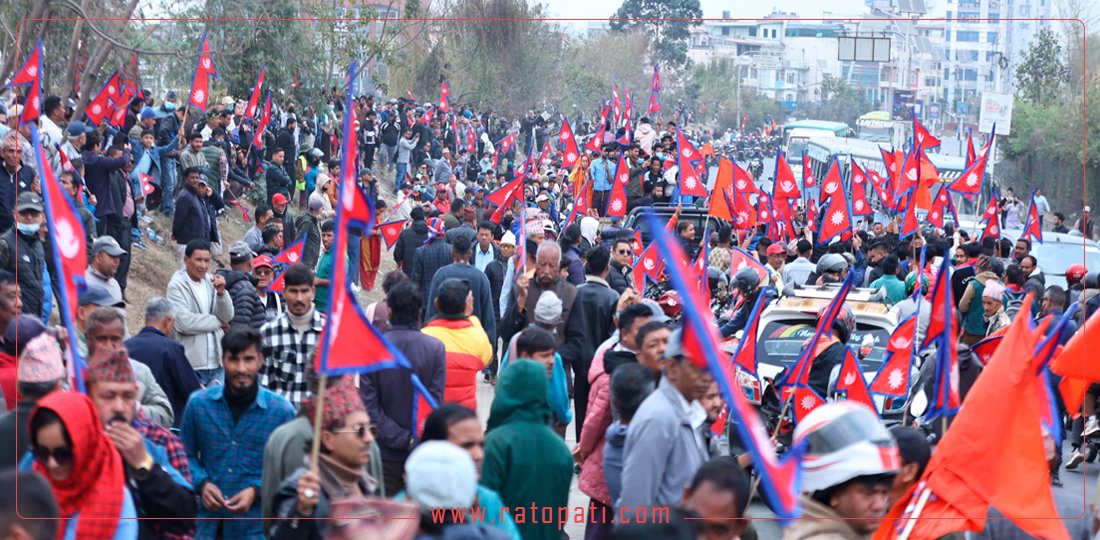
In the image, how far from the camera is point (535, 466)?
5285mm

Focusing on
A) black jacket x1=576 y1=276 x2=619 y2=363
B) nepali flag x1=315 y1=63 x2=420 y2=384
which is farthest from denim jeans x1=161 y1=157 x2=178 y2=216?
nepali flag x1=315 y1=63 x2=420 y2=384

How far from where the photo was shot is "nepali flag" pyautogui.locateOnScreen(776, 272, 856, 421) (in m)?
7.68

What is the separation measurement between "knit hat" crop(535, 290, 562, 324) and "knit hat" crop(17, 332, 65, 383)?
3518 millimetres

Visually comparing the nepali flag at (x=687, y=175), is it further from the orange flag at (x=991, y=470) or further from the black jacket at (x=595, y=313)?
the orange flag at (x=991, y=470)

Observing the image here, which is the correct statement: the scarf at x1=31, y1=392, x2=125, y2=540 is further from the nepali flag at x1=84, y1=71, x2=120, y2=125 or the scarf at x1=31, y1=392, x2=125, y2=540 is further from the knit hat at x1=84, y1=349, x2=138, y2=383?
the nepali flag at x1=84, y1=71, x2=120, y2=125

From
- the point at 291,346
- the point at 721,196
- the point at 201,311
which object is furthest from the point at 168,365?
the point at 721,196

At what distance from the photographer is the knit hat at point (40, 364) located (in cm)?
477

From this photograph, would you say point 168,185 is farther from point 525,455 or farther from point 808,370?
point 525,455

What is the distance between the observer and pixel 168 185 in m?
18.4

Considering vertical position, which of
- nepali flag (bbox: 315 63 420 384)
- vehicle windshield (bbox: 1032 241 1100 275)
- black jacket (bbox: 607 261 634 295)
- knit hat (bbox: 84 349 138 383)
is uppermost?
nepali flag (bbox: 315 63 420 384)

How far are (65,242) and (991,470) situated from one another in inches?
129

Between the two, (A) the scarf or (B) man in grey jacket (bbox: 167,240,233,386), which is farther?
(B) man in grey jacket (bbox: 167,240,233,386)

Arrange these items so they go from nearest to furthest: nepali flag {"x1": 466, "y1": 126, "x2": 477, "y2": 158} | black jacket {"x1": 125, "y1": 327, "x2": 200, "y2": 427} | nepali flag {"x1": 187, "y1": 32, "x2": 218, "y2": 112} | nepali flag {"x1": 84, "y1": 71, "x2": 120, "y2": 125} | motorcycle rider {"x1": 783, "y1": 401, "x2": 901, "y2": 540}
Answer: motorcycle rider {"x1": 783, "y1": 401, "x2": 901, "y2": 540}
black jacket {"x1": 125, "y1": 327, "x2": 200, "y2": 427}
nepali flag {"x1": 187, "y1": 32, "x2": 218, "y2": 112}
nepali flag {"x1": 84, "y1": 71, "x2": 120, "y2": 125}
nepali flag {"x1": 466, "y1": 126, "x2": 477, "y2": 158}

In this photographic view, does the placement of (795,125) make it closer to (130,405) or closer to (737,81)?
(737,81)
